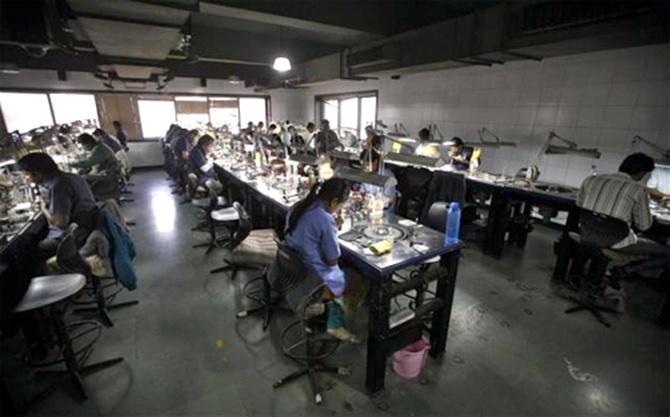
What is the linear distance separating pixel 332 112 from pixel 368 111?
5.72 ft

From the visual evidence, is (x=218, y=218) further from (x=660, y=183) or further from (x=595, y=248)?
(x=660, y=183)

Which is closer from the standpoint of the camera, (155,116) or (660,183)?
(660,183)

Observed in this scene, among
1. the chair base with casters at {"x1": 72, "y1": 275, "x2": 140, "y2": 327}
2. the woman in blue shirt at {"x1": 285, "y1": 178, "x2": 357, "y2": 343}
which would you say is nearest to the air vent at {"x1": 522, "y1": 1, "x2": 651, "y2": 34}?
the woman in blue shirt at {"x1": 285, "y1": 178, "x2": 357, "y2": 343}

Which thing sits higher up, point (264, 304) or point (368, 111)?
point (368, 111)

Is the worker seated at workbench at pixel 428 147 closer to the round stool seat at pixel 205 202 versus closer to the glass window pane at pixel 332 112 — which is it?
the round stool seat at pixel 205 202

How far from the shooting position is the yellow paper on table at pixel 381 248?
198cm

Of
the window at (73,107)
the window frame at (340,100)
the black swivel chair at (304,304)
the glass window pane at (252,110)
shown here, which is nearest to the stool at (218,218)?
the black swivel chair at (304,304)

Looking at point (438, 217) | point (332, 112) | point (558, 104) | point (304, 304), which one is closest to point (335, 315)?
point (304, 304)

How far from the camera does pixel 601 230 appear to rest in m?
2.71

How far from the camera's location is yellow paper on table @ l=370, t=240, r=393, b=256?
1983 millimetres

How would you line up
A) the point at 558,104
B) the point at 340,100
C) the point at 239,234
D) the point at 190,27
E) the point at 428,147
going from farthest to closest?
the point at 340,100
the point at 428,147
the point at 558,104
the point at 190,27
the point at 239,234

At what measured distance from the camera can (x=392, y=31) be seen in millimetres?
4355

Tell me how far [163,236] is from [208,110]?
661 cm

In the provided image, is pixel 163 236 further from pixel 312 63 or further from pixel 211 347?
pixel 312 63
